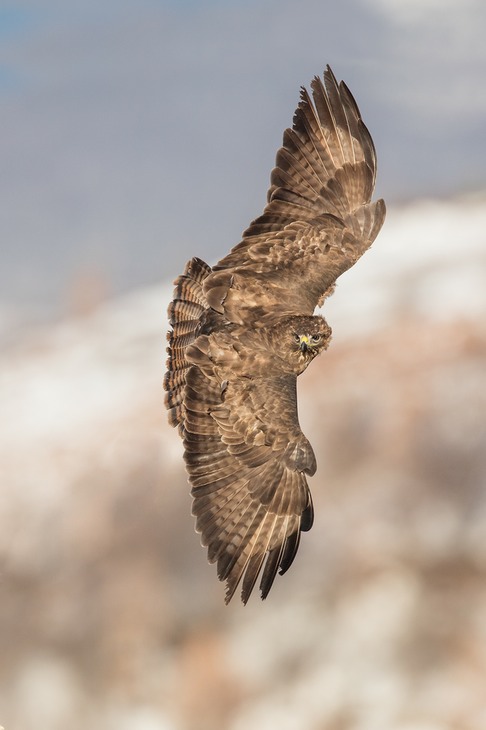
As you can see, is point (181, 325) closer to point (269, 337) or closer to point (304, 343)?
point (269, 337)

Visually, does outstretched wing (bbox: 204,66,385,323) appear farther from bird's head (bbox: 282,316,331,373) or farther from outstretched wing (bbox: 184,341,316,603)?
outstretched wing (bbox: 184,341,316,603)

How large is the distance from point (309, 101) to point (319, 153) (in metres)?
0.69

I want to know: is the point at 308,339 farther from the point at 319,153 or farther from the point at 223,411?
the point at 319,153

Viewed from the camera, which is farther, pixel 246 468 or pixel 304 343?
pixel 246 468

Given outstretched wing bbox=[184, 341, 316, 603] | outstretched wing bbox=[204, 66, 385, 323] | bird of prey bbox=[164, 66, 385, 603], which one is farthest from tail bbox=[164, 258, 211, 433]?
outstretched wing bbox=[184, 341, 316, 603]

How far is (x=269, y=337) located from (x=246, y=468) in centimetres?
163

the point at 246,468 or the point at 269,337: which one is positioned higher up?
the point at 269,337

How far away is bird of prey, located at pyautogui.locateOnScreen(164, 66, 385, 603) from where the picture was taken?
1352 centimetres

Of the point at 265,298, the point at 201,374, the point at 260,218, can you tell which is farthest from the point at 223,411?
the point at 260,218

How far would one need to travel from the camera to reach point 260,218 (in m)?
14.6

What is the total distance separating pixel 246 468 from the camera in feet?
45.1

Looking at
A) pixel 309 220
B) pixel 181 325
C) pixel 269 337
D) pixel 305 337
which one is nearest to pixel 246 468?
pixel 269 337

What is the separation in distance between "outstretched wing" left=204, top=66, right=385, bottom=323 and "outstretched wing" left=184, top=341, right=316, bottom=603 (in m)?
1.05

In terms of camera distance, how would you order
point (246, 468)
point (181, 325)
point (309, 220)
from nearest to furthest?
point (246, 468)
point (309, 220)
point (181, 325)
